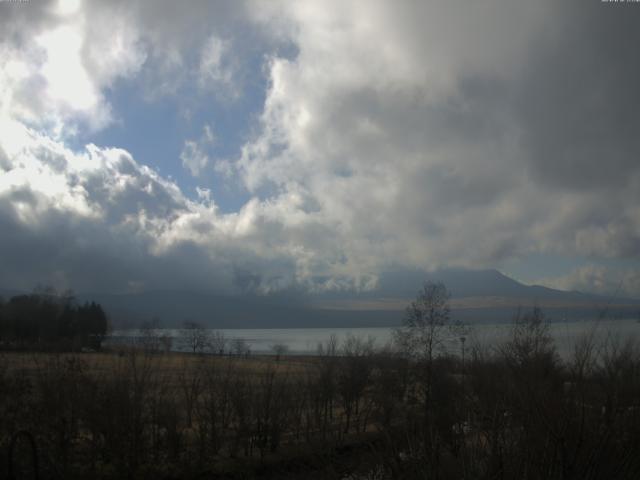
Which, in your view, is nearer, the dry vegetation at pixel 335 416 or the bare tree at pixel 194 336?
the dry vegetation at pixel 335 416

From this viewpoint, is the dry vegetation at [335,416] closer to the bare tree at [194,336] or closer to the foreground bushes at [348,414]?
the foreground bushes at [348,414]

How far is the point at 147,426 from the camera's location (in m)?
25.3

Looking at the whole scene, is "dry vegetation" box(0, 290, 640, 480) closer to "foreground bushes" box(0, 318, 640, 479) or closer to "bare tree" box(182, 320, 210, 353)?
"foreground bushes" box(0, 318, 640, 479)

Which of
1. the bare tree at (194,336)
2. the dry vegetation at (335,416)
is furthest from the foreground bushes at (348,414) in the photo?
the bare tree at (194,336)

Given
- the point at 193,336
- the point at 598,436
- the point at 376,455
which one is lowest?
the point at 193,336

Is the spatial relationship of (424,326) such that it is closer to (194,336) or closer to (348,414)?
(348,414)

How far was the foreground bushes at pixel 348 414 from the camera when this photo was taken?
27.4ft

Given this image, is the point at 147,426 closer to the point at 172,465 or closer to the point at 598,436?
the point at 172,465

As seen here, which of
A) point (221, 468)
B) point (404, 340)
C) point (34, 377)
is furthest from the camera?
point (404, 340)

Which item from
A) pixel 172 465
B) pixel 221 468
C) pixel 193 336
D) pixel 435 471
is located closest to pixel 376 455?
pixel 435 471

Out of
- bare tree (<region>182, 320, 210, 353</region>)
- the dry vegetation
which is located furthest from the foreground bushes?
bare tree (<region>182, 320, 210, 353</region>)

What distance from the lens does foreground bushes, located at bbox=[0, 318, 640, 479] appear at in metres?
8.34

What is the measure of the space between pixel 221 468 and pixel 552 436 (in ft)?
80.1

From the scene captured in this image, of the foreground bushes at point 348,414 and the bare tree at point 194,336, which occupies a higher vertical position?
the foreground bushes at point 348,414
